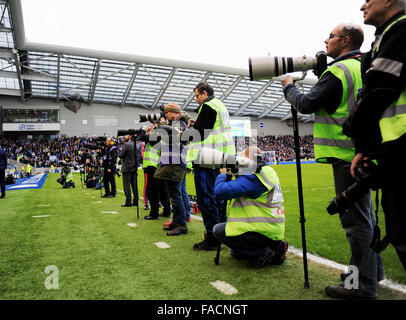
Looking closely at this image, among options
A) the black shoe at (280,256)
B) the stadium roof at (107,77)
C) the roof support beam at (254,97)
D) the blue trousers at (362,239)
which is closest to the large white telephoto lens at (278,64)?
the blue trousers at (362,239)

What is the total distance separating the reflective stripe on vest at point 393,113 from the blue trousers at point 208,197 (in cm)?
202

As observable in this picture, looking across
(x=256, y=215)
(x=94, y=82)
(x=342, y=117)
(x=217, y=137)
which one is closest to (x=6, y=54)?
(x=94, y=82)

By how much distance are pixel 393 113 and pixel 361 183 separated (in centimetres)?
35

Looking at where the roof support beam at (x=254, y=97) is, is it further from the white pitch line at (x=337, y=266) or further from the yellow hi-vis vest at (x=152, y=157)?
the white pitch line at (x=337, y=266)

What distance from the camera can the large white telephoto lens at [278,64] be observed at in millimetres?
2088

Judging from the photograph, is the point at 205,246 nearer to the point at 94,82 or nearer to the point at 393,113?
the point at 393,113

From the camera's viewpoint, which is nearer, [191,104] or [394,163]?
[394,163]

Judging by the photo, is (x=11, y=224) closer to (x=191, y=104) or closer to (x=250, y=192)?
(x=250, y=192)

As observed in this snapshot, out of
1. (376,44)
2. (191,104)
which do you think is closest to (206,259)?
(376,44)

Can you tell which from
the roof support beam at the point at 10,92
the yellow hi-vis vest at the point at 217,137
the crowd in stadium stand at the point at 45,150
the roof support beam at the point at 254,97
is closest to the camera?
the yellow hi-vis vest at the point at 217,137

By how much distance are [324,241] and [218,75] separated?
3197 centimetres

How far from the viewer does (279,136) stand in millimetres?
50625

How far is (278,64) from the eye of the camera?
209cm

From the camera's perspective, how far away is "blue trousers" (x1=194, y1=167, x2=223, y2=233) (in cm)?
317
